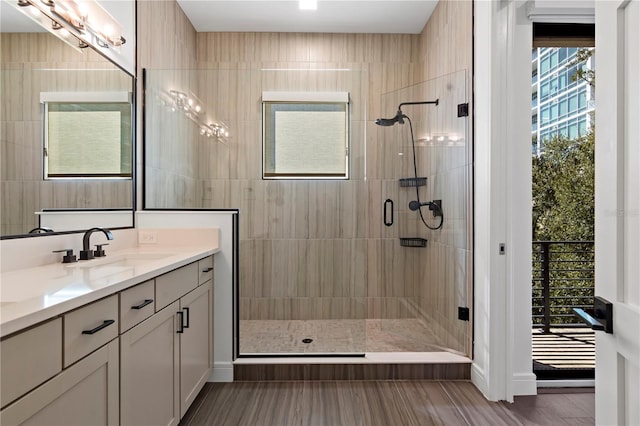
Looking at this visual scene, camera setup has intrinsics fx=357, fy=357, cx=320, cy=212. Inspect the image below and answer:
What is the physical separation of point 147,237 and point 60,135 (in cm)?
92

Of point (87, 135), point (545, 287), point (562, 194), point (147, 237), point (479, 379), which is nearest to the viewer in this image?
point (87, 135)

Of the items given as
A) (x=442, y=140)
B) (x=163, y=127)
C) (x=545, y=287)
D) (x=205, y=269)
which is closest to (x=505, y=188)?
(x=442, y=140)

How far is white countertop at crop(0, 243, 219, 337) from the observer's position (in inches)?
33.5

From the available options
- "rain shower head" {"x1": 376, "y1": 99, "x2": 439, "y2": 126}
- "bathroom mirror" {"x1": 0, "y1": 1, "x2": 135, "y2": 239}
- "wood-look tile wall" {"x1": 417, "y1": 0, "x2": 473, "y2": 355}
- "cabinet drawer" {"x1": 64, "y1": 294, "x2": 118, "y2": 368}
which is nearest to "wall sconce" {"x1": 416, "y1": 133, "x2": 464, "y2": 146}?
"wood-look tile wall" {"x1": 417, "y1": 0, "x2": 473, "y2": 355}

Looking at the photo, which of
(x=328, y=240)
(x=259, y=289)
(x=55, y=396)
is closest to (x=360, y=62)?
(x=328, y=240)

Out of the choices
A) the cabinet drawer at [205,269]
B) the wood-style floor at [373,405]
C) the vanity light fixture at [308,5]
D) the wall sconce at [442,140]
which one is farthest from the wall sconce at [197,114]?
the wood-style floor at [373,405]

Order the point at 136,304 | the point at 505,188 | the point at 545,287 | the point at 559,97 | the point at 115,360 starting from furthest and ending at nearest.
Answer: the point at 545,287, the point at 559,97, the point at 505,188, the point at 136,304, the point at 115,360

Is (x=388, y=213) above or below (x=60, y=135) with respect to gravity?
below

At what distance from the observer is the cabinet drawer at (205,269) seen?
215cm

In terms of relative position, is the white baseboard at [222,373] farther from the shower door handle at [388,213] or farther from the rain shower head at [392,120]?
the rain shower head at [392,120]

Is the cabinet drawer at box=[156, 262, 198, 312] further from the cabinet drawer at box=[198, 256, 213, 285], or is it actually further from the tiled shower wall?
the tiled shower wall

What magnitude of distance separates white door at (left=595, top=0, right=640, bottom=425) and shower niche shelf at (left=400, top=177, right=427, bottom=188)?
6.50ft

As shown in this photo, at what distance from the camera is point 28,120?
1591 millimetres

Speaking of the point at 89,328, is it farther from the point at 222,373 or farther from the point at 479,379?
the point at 479,379
